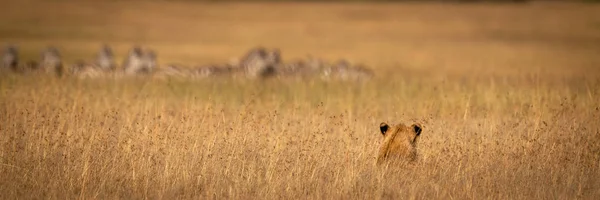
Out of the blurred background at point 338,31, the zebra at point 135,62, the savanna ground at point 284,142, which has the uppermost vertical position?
the blurred background at point 338,31

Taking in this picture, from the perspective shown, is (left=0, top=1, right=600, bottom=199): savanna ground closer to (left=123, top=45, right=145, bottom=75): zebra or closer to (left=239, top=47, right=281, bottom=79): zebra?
(left=239, top=47, right=281, bottom=79): zebra

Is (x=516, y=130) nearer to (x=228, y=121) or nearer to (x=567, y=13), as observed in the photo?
(x=228, y=121)

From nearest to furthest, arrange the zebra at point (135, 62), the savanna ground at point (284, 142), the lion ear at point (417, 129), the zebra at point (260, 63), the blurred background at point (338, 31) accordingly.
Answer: the savanna ground at point (284, 142)
the lion ear at point (417, 129)
the zebra at point (135, 62)
the zebra at point (260, 63)
the blurred background at point (338, 31)

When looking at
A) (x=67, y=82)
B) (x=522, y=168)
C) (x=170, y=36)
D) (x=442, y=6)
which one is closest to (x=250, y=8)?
(x=442, y=6)

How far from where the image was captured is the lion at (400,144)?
7859 millimetres

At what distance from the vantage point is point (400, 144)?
793 cm

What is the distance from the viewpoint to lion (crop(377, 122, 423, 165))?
7.86 m

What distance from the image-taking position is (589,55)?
1641 inches

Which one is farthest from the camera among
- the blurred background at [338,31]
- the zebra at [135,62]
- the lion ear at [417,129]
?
the blurred background at [338,31]

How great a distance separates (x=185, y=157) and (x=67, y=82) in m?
5.24

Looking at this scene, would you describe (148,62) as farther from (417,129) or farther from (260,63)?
(417,129)

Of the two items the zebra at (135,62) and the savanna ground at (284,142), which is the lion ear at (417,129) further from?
the zebra at (135,62)

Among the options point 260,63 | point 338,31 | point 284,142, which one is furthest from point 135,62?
point 338,31

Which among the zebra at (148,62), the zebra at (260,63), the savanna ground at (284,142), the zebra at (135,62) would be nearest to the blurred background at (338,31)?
the zebra at (260,63)
